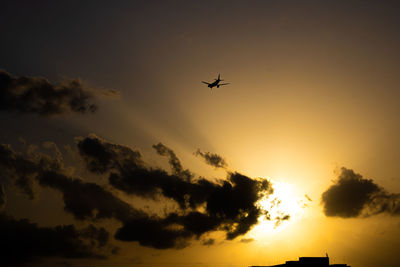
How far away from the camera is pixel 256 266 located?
161375 mm

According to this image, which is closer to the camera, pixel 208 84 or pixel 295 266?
pixel 208 84

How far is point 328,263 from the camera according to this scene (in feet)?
424

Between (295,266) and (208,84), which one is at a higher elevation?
(208,84)

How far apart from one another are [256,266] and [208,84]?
3821 inches

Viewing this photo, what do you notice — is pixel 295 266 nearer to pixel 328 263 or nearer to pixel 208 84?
pixel 328 263

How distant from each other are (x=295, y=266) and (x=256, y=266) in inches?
1350

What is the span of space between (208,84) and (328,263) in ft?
282

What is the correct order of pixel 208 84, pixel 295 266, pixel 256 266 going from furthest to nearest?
pixel 256 266 → pixel 295 266 → pixel 208 84

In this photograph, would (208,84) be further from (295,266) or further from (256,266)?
(256,266)

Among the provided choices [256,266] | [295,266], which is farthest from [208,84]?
[256,266]

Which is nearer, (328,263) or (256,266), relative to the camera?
(328,263)

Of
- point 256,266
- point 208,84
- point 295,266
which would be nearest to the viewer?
point 208,84

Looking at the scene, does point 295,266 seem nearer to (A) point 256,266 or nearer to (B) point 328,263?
(B) point 328,263
